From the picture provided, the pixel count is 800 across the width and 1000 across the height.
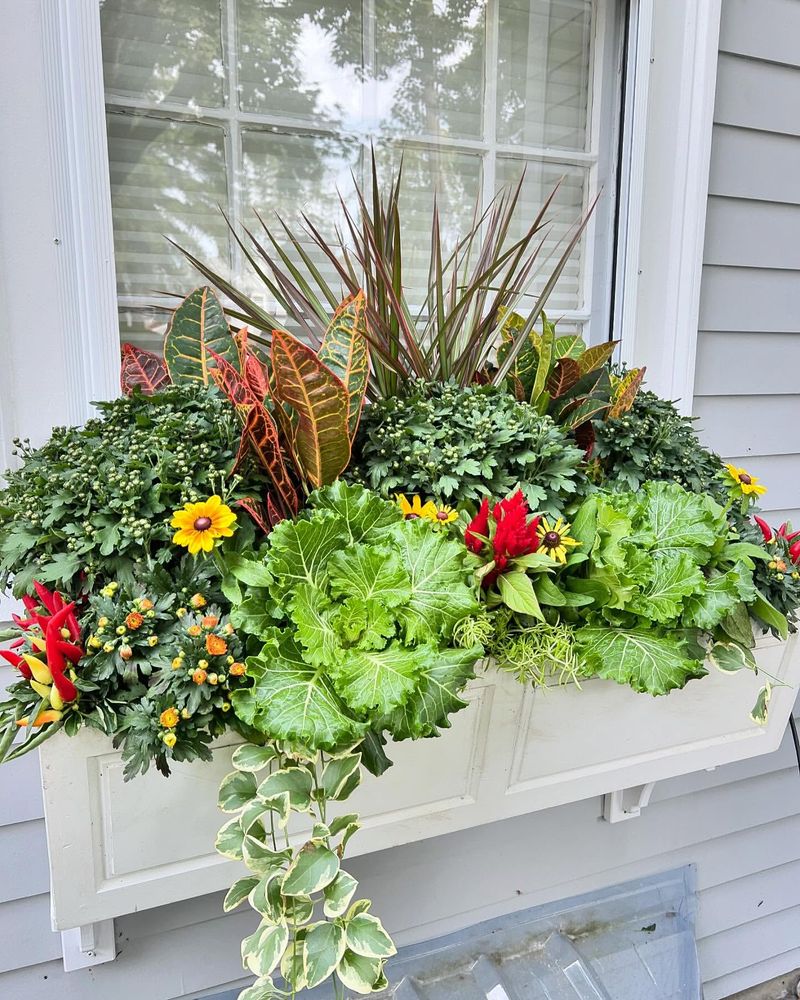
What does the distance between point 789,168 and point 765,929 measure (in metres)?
2.14

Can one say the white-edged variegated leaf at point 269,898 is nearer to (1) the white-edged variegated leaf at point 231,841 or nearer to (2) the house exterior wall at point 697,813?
(1) the white-edged variegated leaf at point 231,841

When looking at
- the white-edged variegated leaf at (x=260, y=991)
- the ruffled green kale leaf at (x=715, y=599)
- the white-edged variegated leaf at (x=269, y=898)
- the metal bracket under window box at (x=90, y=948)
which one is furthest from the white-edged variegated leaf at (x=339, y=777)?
the metal bracket under window box at (x=90, y=948)

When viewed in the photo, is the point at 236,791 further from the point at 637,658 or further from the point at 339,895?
the point at 637,658

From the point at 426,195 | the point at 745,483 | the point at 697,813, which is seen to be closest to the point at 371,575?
the point at 745,483

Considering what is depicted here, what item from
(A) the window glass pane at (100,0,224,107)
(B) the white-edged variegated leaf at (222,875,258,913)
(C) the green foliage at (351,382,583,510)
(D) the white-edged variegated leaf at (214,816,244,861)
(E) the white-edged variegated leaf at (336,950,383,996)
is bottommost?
(E) the white-edged variegated leaf at (336,950,383,996)

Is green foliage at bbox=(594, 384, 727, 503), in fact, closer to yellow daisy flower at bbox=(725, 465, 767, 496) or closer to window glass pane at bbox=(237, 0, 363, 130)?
yellow daisy flower at bbox=(725, 465, 767, 496)

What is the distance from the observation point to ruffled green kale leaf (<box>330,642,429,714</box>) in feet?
2.34

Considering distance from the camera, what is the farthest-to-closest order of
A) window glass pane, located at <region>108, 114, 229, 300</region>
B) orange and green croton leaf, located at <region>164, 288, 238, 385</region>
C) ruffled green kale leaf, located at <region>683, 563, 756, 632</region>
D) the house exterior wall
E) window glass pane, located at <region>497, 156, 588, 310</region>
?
1. window glass pane, located at <region>497, 156, 588, 310</region>
2. window glass pane, located at <region>108, 114, 229, 300</region>
3. the house exterior wall
4. orange and green croton leaf, located at <region>164, 288, 238, 385</region>
5. ruffled green kale leaf, located at <region>683, 563, 756, 632</region>

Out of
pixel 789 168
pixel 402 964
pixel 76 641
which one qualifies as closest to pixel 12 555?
pixel 76 641

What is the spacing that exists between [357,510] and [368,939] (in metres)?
0.50

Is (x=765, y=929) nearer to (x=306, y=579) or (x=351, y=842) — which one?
(x=351, y=842)

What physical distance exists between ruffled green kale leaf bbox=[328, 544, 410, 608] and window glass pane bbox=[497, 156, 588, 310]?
3.41 feet

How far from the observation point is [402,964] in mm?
1520

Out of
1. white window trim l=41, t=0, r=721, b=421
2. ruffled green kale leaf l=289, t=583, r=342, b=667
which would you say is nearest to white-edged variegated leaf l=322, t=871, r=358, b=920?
ruffled green kale leaf l=289, t=583, r=342, b=667
